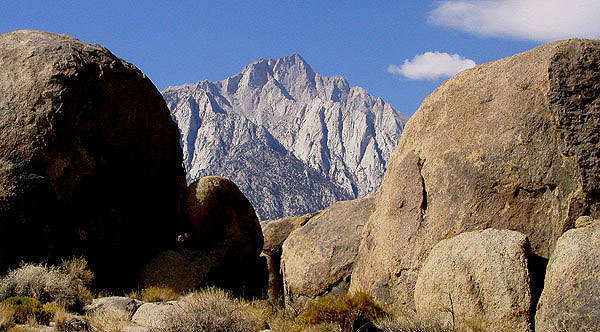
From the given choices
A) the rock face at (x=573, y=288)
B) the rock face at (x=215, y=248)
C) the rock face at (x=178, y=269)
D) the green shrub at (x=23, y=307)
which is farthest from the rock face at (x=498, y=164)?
the rock face at (x=215, y=248)

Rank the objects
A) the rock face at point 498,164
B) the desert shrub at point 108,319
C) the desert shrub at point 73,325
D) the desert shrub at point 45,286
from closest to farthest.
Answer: the rock face at point 498,164 < the desert shrub at point 73,325 < the desert shrub at point 108,319 < the desert shrub at point 45,286

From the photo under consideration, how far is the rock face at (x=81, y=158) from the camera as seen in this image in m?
13.2

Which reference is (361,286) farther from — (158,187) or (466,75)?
(158,187)

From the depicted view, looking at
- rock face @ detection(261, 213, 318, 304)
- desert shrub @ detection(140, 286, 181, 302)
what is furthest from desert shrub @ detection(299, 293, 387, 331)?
rock face @ detection(261, 213, 318, 304)

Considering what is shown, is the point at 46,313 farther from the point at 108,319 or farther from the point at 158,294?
the point at 158,294

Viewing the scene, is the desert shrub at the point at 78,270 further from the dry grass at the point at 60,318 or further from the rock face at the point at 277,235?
the rock face at the point at 277,235

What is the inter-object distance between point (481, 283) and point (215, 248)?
9.98m

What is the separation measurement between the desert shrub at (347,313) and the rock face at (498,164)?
2.20 feet

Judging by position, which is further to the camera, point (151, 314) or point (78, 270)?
point (78, 270)

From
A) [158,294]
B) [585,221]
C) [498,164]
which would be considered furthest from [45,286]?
[585,221]

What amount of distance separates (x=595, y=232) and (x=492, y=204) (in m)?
1.79

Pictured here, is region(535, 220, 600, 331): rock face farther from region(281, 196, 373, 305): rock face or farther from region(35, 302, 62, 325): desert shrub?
region(35, 302, 62, 325): desert shrub

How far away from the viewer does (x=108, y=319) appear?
397 inches

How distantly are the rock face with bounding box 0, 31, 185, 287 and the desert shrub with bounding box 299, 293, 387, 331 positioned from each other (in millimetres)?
7137
